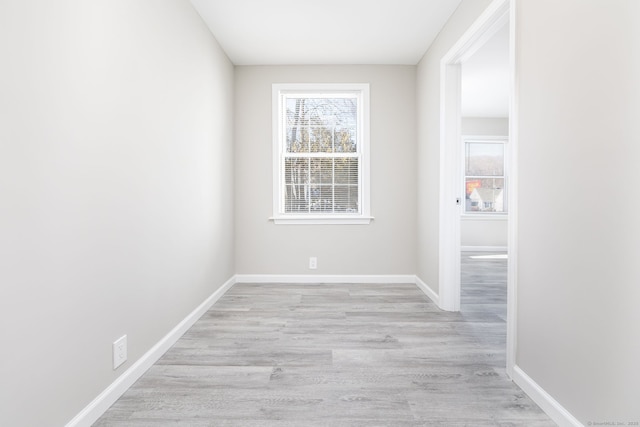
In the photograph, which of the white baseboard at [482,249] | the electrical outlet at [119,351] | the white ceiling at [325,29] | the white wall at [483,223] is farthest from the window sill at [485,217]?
the electrical outlet at [119,351]

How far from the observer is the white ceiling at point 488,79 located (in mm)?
3938

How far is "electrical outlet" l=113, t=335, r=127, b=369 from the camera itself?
5.92ft

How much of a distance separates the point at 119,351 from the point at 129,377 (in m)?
0.18

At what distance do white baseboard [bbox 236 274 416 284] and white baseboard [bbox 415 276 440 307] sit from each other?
0.60 ft

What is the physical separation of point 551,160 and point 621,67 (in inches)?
18.6

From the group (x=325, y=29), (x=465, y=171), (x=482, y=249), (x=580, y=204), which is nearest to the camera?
(x=580, y=204)

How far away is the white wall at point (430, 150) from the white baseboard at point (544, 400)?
61.6 inches

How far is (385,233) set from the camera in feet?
13.9

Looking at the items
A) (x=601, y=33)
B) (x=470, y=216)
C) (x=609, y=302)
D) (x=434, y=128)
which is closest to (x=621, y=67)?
(x=601, y=33)

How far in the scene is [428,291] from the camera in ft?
12.1

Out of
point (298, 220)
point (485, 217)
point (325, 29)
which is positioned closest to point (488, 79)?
point (325, 29)

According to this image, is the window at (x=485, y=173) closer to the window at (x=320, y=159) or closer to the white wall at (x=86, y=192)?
the window at (x=320, y=159)

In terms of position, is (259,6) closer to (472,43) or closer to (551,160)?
(472,43)

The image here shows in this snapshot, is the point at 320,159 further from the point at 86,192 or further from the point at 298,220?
the point at 86,192
